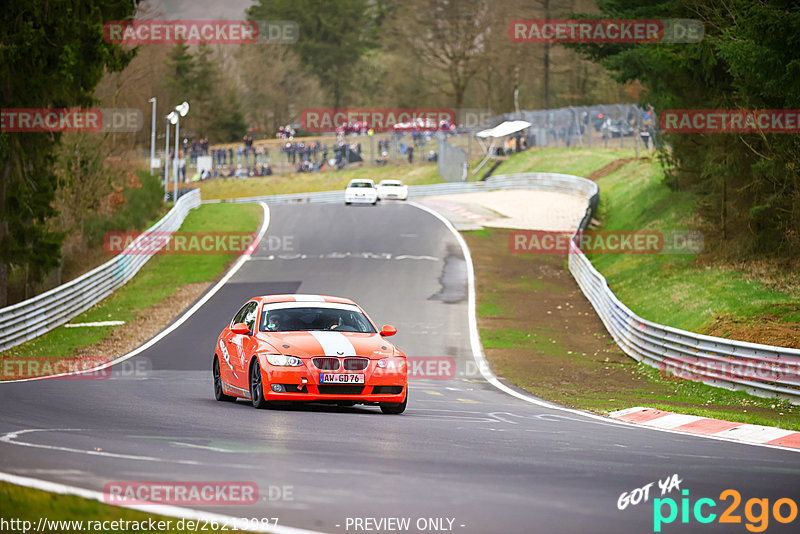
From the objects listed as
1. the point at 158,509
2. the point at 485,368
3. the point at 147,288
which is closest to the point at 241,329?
the point at 158,509

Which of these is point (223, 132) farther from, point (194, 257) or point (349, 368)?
point (349, 368)

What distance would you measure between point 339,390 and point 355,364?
359mm

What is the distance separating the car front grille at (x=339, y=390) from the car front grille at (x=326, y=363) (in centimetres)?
21

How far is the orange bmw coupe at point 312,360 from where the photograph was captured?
497 inches

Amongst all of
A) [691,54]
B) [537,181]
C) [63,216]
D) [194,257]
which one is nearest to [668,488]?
[691,54]

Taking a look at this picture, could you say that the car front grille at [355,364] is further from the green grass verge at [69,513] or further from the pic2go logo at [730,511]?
the green grass verge at [69,513]

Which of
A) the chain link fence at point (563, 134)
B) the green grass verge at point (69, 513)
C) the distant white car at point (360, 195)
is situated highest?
the chain link fence at point (563, 134)

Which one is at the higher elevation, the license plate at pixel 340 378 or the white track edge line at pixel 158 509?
the white track edge line at pixel 158 509

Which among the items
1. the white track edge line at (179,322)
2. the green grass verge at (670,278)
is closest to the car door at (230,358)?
the white track edge line at (179,322)

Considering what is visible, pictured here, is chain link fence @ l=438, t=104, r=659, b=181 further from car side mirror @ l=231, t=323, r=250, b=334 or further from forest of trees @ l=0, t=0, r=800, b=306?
car side mirror @ l=231, t=323, r=250, b=334

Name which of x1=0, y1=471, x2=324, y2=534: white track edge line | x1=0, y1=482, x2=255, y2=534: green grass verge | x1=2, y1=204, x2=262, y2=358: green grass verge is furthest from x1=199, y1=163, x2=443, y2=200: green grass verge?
x1=0, y1=482, x2=255, y2=534: green grass verge

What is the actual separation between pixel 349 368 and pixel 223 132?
10354cm

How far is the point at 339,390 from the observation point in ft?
41.7

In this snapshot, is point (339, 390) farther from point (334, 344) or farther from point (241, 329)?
point (241, 329)
